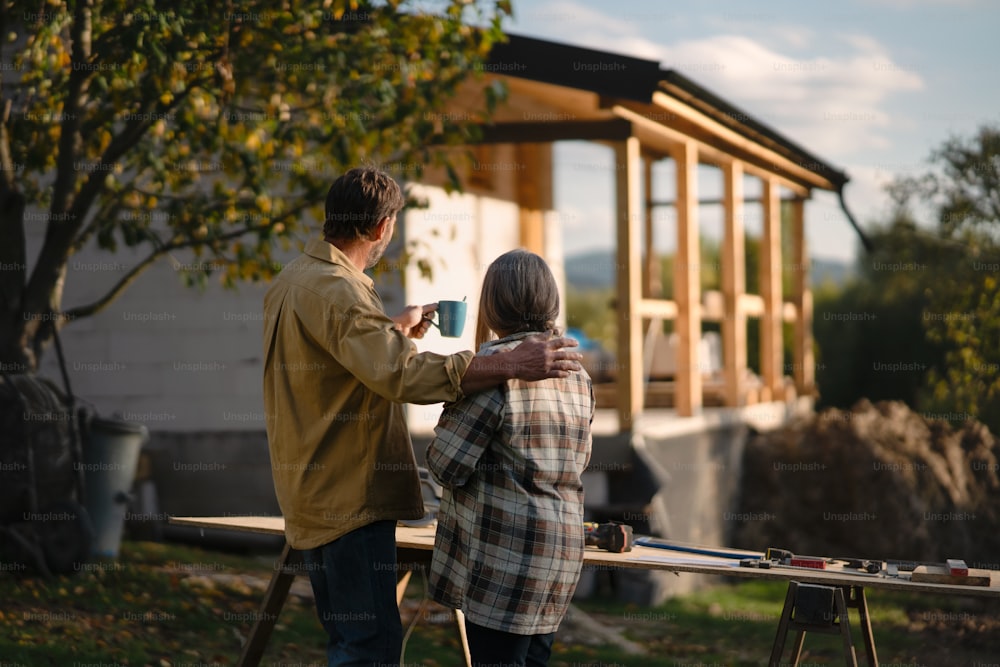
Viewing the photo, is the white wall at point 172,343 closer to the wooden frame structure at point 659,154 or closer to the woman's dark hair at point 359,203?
the wooden frame structure at point 659,154

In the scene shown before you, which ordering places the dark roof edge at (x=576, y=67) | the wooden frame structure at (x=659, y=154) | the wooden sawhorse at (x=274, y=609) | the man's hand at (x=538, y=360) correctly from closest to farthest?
the man's hand at (x=538, y=360) → the wooden sawhorse at (x=274, y=609) → the dark roof edge at (x=576, y=67) → the wooden frame structure at (x=659, y=154)

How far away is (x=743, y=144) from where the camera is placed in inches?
493

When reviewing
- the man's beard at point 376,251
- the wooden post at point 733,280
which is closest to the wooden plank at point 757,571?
the man's beard at point 376,251

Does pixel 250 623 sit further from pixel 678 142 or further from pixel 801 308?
pixel 801 308

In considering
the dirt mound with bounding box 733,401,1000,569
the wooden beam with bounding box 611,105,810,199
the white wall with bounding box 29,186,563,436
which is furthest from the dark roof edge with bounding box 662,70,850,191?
the dirt mound with bounding box 733,401,1000,569

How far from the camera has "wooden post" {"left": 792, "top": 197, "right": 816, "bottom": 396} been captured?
15977 millimetres

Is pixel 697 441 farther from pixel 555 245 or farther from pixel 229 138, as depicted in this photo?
pixel 229 138

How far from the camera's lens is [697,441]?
1164 centimetres

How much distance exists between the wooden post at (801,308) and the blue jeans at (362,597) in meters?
12.5

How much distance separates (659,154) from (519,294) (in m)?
11.9

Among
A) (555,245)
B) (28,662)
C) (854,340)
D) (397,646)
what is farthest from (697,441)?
(854,340)

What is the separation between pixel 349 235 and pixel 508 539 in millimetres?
1163

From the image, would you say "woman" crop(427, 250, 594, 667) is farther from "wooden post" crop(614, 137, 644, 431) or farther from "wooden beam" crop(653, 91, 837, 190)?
"wooden post" crop(614, 137, 644, 431)

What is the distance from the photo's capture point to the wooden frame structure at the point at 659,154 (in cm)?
984
